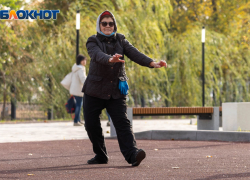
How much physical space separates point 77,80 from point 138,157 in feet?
24.3

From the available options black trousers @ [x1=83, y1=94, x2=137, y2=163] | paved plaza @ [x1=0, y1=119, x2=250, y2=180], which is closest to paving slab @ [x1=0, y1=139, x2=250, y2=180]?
paved plaza @ [x1=0, y1=119, x2=250, y2=180]

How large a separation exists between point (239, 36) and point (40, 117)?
31.0 ft

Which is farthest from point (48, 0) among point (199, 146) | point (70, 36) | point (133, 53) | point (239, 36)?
point (133, 53)

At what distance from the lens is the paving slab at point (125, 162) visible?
5.17 meters

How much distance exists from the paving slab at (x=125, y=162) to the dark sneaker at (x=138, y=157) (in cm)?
6

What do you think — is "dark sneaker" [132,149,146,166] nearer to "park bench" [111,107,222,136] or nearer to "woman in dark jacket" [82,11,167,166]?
"woman in dark jacket" [82,11,167,166]

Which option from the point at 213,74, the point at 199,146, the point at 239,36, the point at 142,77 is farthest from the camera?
the point at 239,36

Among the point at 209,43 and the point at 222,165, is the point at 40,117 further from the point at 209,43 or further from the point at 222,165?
the point at 222,165

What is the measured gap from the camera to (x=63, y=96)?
55.6ft

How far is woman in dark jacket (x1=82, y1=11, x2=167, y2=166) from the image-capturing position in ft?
19.2

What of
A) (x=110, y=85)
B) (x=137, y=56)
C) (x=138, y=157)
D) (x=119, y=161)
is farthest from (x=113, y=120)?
(x=137, y=56)

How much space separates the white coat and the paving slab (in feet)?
12.4

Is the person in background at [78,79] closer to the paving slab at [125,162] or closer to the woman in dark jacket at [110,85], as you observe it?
the paving slab at [125,162]

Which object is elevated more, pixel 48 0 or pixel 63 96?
pixel 48 0
